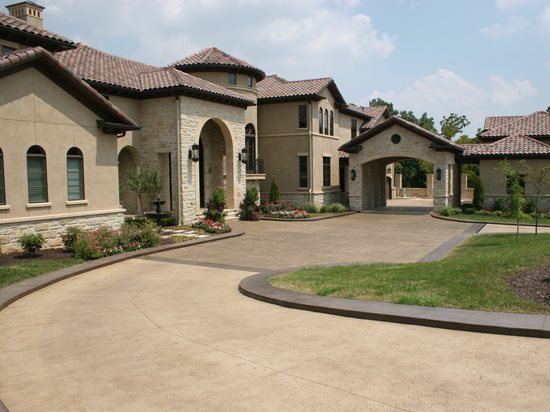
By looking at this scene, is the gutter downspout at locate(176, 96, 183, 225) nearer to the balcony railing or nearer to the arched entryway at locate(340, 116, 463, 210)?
the balcony railing

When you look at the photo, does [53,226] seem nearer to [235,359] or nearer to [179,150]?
[179,150]

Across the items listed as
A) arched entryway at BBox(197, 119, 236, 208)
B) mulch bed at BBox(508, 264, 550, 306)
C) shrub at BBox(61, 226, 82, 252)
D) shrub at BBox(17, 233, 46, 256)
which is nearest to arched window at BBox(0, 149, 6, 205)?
shrub at BBox(17, 233, 46, 256)

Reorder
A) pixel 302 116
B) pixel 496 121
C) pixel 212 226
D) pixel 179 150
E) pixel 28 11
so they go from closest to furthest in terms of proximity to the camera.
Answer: pixel 212 226 → pixel 28 11 → pixel 179 150 → pixel 302 116 → pixel 496 121

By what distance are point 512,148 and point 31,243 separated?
86.1 feet

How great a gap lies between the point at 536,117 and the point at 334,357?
3571cm

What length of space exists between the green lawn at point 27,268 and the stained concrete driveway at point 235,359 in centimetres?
142

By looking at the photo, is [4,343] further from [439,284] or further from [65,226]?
[65,226]

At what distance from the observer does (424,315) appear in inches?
297

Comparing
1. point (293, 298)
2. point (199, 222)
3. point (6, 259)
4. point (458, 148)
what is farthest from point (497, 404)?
point (458, 148)

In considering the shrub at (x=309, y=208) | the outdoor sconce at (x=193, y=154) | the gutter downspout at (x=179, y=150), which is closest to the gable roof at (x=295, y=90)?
the shrub at (x=309, y=208)

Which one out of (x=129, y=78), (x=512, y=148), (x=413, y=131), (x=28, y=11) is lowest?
(x=512, y=148)

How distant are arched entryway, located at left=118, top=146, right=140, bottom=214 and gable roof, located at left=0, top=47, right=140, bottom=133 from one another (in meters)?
5.69

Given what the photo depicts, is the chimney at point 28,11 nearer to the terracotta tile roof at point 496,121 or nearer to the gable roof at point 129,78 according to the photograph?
the gable roof at point 129,78

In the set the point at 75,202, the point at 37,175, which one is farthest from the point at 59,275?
the point at 75,202
